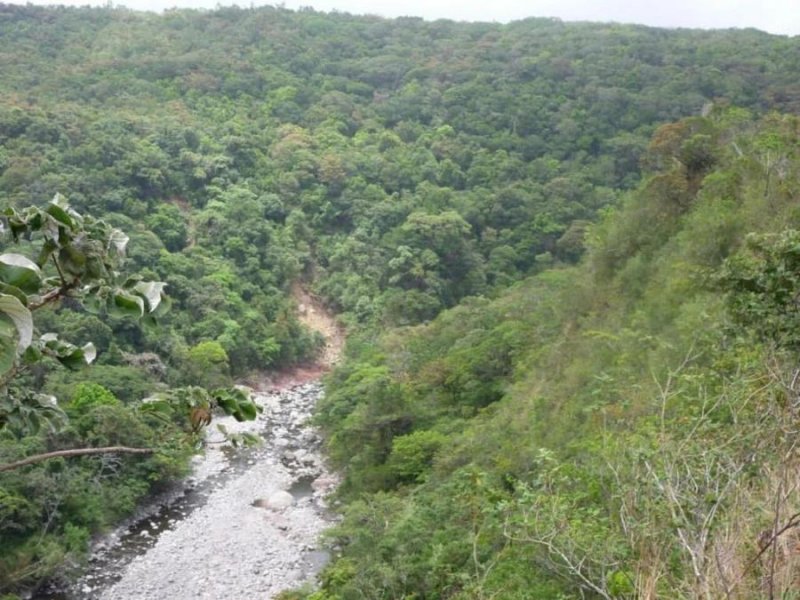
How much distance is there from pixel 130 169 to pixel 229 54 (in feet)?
77.9

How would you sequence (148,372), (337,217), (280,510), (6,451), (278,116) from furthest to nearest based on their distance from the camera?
(278,116), (337,217), (148,372), (280,510), (6,451)

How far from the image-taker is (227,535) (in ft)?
45.7

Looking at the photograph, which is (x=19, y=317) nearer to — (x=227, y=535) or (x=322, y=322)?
(x=227, y=535)

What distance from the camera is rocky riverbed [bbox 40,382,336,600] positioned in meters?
12.0

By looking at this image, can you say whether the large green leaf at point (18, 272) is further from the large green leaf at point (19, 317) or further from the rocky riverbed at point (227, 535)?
the rocky riverbed at point (227, 535)

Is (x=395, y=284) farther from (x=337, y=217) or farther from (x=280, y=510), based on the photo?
(x=280, y=510)

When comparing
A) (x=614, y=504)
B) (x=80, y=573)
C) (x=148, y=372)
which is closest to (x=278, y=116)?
(x=148, y=372)

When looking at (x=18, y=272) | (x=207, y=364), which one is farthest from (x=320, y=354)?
(x=18, y=272)

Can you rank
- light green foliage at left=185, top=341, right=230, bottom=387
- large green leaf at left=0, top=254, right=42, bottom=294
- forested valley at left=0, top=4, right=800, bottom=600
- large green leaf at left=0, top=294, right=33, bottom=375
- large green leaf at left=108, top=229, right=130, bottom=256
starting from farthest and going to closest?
light green foliage at left=185, top=341, right=230, bottom=387 → forested valley at left=0, top=4, right=800, bottom=600 → large green leaf at left=108, top=229, right=130, bottom=256 → large green leaf at left=0, top=254, right=42, bottom=294 → large green leaf at left=0, top=294, right=33, bottom=375

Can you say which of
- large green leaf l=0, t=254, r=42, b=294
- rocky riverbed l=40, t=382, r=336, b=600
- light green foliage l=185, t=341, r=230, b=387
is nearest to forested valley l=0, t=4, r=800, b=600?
large green leaf l=0, t=254, r=42, b=294

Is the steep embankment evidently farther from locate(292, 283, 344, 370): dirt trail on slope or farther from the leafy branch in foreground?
locate(292, 283, 344, 370): dirt trail on slope

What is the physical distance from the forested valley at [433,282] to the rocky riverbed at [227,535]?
650mm

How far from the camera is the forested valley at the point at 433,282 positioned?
10.9 ft

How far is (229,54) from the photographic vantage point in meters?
48.3
